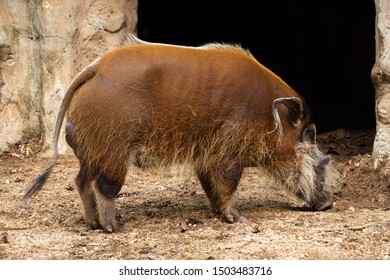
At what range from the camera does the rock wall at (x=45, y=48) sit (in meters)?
8.16

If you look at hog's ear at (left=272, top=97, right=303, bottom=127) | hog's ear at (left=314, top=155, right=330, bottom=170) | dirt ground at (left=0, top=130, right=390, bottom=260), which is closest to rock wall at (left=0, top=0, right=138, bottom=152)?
dirt ground at (left=0, top=130, right=390, bottom=260)

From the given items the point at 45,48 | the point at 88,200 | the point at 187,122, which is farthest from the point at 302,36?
the point at 88,200

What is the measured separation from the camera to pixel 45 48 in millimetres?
8406

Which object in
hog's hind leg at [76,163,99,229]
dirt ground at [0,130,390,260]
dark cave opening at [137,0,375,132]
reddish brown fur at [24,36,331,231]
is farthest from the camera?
dark cave opening at [137,0,375,132]

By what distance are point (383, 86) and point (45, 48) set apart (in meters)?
3.63

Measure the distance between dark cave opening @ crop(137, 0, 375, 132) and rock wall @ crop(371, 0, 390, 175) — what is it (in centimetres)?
363

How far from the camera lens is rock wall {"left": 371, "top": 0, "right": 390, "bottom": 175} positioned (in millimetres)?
6973

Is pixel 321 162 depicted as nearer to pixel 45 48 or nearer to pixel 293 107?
pixel 293 107

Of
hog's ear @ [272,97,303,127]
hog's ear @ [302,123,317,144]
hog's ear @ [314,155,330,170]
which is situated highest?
hog's ear @ [272,97,303,127]

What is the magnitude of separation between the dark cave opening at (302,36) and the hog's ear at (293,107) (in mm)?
4505

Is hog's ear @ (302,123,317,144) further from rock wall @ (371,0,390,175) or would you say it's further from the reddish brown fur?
rock wall @ (371,0,390,175)
